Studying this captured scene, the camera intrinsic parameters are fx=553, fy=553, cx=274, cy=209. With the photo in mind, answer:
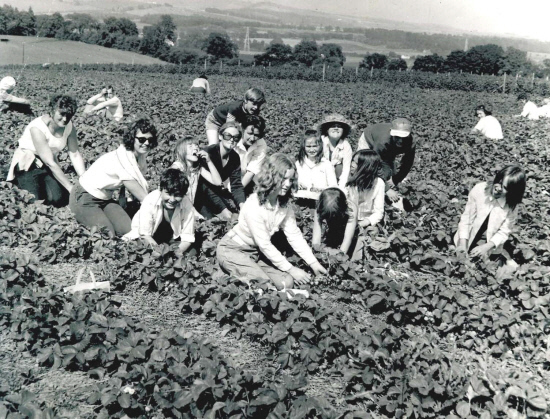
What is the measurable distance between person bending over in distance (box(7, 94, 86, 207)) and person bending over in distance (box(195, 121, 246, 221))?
1290 mm

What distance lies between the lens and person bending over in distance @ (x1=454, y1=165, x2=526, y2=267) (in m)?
4.52

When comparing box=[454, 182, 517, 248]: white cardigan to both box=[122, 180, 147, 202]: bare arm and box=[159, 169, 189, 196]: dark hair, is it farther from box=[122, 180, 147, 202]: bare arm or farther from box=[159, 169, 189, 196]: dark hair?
box=[122, 180, 147, 202]: bare arm

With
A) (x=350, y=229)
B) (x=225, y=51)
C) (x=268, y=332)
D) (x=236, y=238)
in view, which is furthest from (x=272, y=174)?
(x=225, y=51)

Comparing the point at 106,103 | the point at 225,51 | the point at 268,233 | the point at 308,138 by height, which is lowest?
the point at 268,233

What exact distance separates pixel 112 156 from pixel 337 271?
7.48 feet

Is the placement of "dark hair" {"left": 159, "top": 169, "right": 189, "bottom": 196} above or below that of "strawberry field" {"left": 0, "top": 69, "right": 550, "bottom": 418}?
above

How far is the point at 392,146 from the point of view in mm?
6152

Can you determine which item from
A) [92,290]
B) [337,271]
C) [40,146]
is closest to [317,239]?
[337,271]

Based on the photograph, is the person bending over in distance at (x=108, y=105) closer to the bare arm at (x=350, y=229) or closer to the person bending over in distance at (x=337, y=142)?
the person bending over in distance at (x=337, y=142)

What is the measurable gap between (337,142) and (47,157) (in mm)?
3023

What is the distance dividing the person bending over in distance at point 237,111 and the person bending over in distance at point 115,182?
1.16 metres

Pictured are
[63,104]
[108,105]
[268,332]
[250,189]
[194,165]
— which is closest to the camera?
[268,332]

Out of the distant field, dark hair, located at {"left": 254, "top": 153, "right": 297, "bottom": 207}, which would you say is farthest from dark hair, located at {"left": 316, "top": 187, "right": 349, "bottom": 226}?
the distant field

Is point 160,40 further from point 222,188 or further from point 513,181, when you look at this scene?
point 513,181
